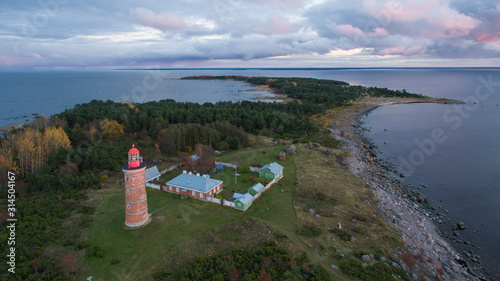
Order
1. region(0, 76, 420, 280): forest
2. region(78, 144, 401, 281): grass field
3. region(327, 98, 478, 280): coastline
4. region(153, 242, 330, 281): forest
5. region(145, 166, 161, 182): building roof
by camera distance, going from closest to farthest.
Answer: region(153, 242, 330, 281): forest < region(0, 76, 420, 280): forest < region(78, 144, 401, 281): grass field < region(327, 98, 478, 280): coastline < region(145, 166, 161, 182): building roof

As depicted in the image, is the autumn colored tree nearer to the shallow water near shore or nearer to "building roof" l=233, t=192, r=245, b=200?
"building roof" l=233, t=192, r=245, b=200

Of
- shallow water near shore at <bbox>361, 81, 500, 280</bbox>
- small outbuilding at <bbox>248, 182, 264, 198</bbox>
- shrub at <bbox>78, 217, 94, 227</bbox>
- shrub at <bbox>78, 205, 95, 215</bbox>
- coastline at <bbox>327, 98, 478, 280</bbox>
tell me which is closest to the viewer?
coastline at <bbox>327, 98, 478, 280</bbox>

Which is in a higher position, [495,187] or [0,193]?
[495,187]

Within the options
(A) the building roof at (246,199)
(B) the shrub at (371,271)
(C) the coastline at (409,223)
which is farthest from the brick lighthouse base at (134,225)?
(C) the coastline at (409,223)

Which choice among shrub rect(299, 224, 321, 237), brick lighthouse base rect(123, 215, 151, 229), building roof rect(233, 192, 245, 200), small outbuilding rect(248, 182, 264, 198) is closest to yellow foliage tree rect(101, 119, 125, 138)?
brick lighthouse base rect(123, 215, 151, 229)

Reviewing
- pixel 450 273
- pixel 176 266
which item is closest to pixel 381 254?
pixel 450 273

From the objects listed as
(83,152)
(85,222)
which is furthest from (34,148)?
(85,222)

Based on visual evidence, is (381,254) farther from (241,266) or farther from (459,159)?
(459,159)
